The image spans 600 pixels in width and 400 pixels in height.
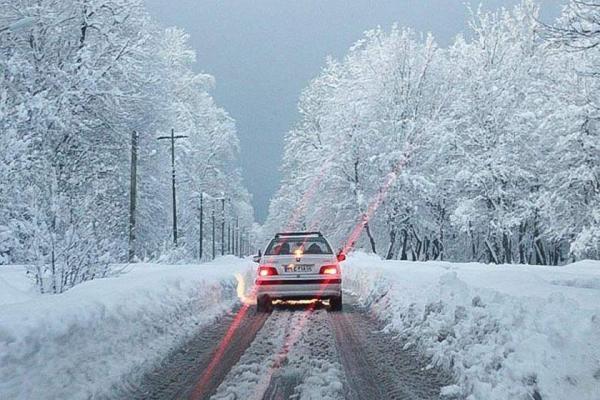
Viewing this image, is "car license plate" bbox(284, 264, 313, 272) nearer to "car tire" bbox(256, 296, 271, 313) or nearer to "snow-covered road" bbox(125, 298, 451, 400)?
"car tire" bbox(256, 296, 271, 313)

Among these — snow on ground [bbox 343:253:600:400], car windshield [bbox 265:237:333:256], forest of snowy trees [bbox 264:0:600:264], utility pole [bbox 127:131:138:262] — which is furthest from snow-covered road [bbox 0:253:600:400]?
forest of snowy trees [bbox 264:0:600:264]

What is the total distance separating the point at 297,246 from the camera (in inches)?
545

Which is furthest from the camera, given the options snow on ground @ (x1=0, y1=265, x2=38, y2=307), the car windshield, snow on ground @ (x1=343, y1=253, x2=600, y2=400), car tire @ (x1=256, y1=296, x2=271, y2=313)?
the car windshield

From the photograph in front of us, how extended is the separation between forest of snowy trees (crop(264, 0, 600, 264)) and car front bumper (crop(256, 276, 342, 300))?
1740 centimetres

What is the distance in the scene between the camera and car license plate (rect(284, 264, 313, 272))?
12.6 m

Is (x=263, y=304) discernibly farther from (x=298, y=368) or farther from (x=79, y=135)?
(x=79, y=135)

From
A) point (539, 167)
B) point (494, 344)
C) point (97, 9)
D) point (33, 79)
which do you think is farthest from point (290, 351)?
point (539, 167)

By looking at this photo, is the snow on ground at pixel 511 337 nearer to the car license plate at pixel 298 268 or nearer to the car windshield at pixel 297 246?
the car license plate at pixel 298 268

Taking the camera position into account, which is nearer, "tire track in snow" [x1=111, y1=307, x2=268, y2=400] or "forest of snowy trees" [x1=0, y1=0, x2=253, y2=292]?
"tire track in snow" [x1=111, y1=307, x2=268, y2=400]

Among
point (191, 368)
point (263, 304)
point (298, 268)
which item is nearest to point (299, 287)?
point (298, 268)

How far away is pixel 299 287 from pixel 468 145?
2295 cm

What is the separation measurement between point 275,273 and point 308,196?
28.0 meters

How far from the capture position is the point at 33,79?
21641mm

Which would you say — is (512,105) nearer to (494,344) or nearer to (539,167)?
(539,167)
